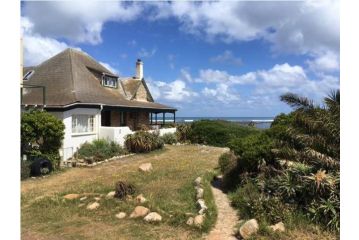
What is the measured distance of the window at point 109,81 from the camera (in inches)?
1153

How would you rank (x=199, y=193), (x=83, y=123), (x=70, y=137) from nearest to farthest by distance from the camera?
(x=199, y=193)
(x=70, y=137)
(x=83, y=123)

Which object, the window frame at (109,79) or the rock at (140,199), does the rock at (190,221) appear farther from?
the window frame at (109,79)

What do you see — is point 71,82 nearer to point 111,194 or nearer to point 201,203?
point 111,194

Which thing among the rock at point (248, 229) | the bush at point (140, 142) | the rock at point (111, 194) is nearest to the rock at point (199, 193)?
the rock at point (111, 194)

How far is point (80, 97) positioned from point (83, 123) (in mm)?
1699

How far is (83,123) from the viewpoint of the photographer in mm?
21516

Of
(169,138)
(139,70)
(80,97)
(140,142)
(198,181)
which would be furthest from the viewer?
(139,70)

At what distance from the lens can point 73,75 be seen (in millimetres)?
24297

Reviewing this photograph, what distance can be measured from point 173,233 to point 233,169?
5675 mm

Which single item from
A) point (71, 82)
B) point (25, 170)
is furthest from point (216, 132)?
point (25, 170)

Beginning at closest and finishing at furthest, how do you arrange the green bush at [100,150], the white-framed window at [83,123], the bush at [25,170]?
the bush at [25,170], the green bush at [100,150], the white-framed window at [83,123]

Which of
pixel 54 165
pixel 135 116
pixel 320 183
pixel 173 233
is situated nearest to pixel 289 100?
pixel 320 183

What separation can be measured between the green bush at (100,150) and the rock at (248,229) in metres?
13.2

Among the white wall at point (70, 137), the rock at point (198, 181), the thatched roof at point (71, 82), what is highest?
the thatched roof at point (71, 82)
